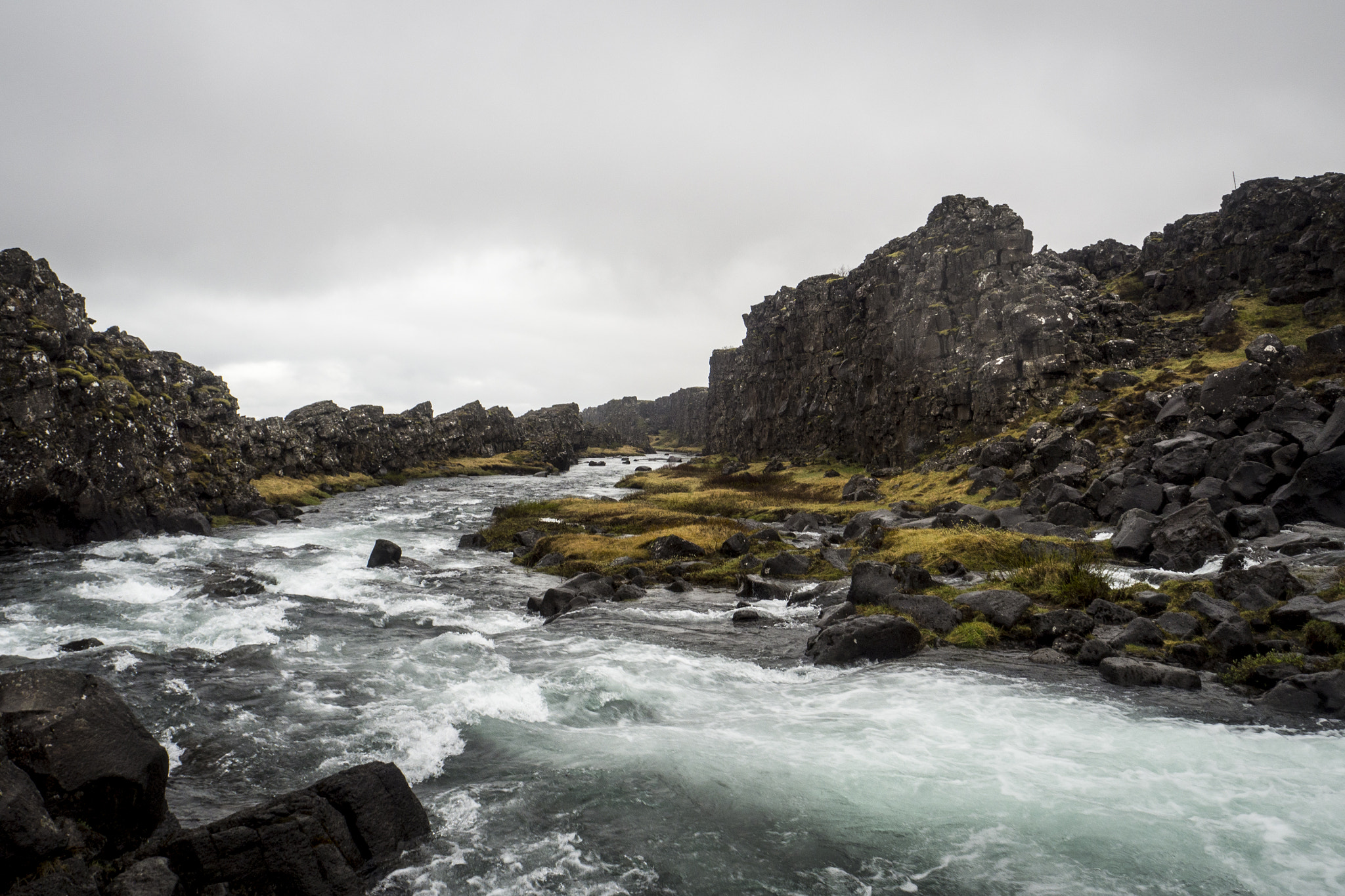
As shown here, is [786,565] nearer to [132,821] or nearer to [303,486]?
[132,821]

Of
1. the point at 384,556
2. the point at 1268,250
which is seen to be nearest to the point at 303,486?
the point at 384,556

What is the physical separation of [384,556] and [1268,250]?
7763 cm

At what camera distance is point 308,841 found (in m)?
8.53

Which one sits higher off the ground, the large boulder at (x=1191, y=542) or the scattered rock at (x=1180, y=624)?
the large boulder at (x=1191, y=542)

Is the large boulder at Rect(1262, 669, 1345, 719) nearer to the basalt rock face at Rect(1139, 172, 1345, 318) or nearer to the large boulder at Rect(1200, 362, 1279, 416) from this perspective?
the large boulder at Rect(1200, 362, 1279, 416)

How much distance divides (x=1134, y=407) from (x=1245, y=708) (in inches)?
1564

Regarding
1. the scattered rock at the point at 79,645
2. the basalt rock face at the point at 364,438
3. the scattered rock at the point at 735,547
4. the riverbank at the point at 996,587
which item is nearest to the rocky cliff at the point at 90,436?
the basalt rock face at the point at 364,438

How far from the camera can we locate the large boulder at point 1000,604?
20266mm

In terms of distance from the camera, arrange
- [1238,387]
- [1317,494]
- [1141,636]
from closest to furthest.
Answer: [1141,636] < [1317,494] < [1238,387]

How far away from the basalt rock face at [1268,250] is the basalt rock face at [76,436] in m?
83.0

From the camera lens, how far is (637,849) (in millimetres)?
10172

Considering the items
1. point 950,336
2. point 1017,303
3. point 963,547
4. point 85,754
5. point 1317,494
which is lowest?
point 963,547

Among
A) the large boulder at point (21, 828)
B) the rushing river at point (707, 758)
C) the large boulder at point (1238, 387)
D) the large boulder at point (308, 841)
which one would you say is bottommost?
the rushing river at point (707, 758)

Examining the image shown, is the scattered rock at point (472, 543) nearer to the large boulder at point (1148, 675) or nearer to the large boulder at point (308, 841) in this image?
the large boulder at point (308, 841)
